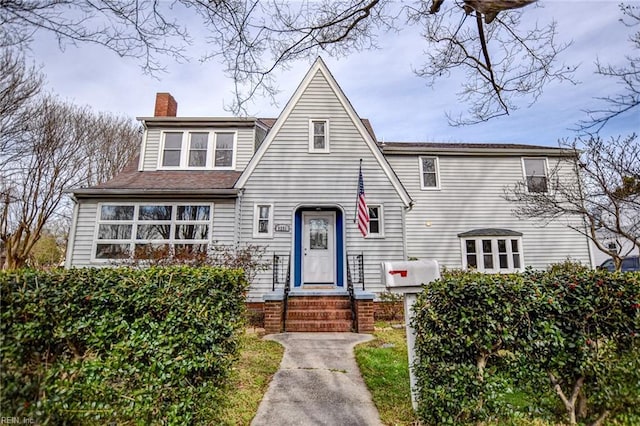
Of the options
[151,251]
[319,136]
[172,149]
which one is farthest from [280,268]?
[172,149]

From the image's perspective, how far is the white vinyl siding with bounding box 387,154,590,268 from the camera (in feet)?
40.2

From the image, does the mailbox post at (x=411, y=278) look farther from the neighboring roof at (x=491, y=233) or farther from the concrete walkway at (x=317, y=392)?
the neighboring roof at (x=491, y=233)

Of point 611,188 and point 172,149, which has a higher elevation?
point 172,149

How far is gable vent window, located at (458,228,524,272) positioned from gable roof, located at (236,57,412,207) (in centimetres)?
404

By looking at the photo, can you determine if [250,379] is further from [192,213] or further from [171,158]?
[171,158]

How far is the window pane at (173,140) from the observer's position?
1152 centimetres

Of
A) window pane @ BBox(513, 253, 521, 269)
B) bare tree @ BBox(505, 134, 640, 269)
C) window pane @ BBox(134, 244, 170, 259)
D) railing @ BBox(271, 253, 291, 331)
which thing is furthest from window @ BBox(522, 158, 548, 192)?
window pane @ BBox(134, 244, 170, 259)

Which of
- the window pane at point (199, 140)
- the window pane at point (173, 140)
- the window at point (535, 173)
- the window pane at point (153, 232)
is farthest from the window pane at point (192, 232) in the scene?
the window at point (535, 173)

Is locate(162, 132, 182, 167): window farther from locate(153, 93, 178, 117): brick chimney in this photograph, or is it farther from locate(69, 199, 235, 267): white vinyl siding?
locate(69, 199, 235, 267): white vinyl siding

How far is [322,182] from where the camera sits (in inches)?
401

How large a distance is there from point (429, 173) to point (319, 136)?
533cm

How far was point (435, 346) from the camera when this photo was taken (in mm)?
2818

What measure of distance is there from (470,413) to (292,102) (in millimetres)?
9964

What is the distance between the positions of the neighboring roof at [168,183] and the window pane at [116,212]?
0.53m
